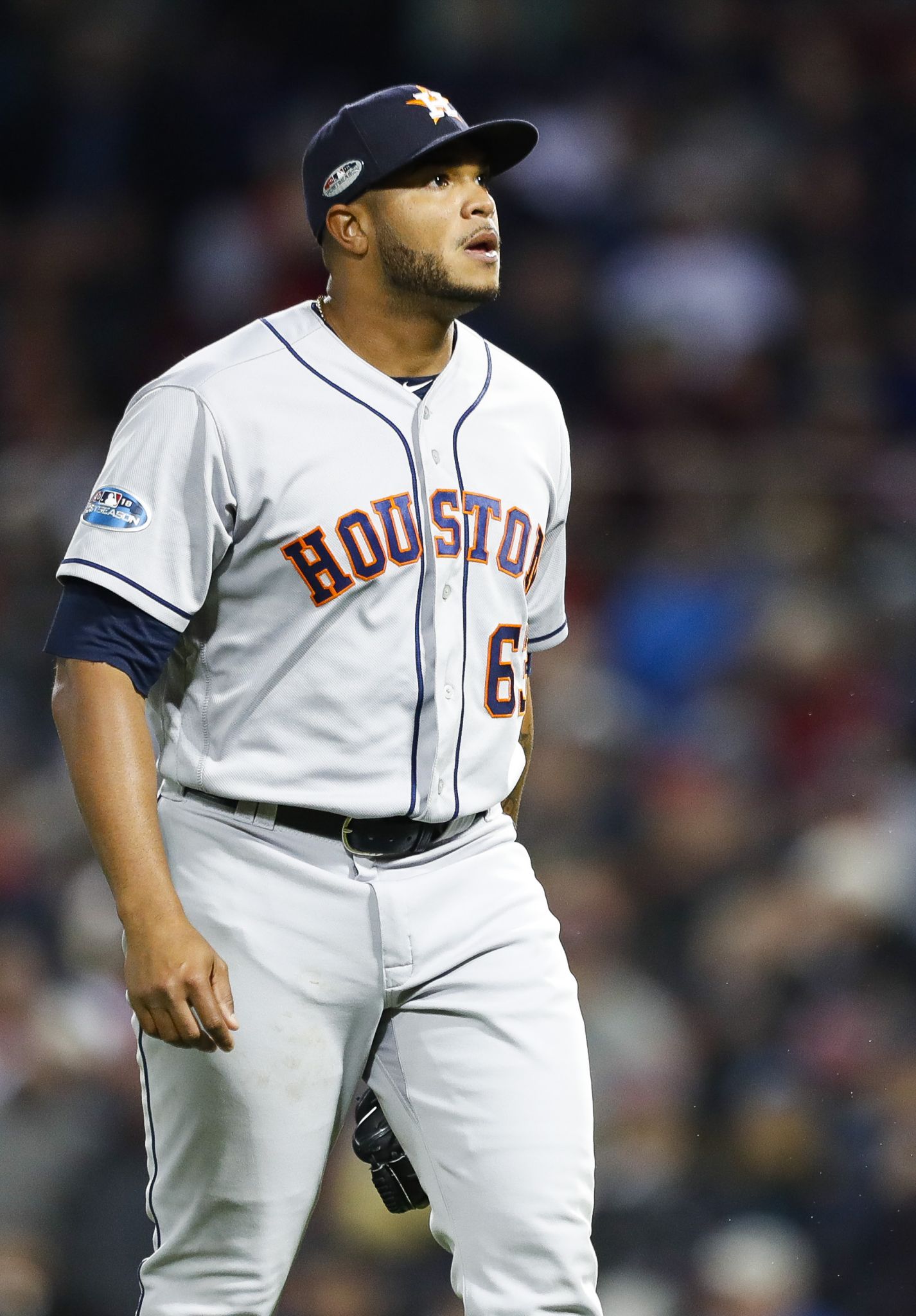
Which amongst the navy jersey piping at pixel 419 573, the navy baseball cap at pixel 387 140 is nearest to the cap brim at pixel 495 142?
the navy baseball cap at pixel 387 140

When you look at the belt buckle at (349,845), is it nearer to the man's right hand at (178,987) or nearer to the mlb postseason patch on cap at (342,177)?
the man's right hand at (178,987)

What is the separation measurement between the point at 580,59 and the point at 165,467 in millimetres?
5205

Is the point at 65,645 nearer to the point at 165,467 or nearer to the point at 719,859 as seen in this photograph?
the point at 165,467

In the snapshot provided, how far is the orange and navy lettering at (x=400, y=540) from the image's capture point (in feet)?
7.47

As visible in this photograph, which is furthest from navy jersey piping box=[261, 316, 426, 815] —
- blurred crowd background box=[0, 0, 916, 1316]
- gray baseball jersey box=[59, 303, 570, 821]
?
blurred crowd background box=[0, 0, 916, 1316]

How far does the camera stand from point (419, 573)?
91.8 inches

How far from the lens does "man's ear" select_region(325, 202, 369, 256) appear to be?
2432 mm

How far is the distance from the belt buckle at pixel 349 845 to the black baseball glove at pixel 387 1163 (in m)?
0.33

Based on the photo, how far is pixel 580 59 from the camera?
6914mm

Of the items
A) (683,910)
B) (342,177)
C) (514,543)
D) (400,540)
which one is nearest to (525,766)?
(514,543)

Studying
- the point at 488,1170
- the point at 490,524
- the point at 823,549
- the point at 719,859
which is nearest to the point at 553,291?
the point at 823,549

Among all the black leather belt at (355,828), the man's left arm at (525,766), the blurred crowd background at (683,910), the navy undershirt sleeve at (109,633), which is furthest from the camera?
the blurred crowd background at (683,910)

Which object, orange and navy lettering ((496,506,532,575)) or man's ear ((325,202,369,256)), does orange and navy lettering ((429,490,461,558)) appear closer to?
orange and navy lettering ((496,506,532,575))

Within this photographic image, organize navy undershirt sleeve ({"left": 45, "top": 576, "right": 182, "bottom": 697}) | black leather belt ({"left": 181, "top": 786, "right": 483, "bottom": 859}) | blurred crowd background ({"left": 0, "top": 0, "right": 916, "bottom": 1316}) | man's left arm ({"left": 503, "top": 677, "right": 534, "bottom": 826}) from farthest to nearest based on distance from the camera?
1. blurred crowd background ({"left": 0, "top": 0, "right": 916, "bottom": 1316})
2. man's left arm ({"left": 503, "top": 677, "right": 534, "bottom": 826})
3. black leather belt ({"left": 181, "top": 786, "right": 483, "bottom": 859})
4. navy undershirt sleeve ({"left": 45, "top": 576, "right": 182, "bottom": 697})
